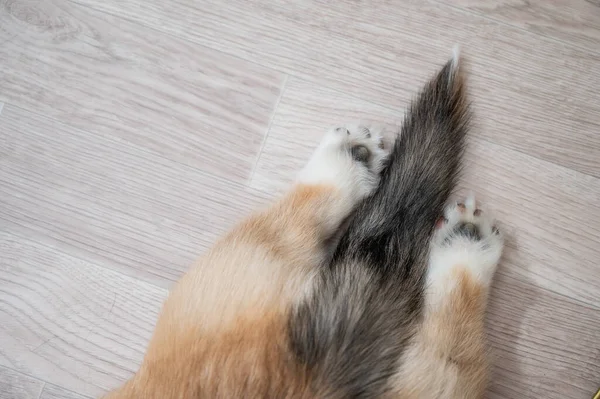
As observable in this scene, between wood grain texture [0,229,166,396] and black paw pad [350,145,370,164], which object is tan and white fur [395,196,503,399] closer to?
black paw pad [350,145,370,164]

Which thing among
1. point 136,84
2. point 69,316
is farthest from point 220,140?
point 69,316

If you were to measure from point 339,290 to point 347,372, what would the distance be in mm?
151

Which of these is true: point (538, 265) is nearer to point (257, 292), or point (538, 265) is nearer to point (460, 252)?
point (460, 252)

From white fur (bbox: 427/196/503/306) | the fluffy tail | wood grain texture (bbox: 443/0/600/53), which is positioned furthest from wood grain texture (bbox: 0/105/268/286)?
wood grain texture (bbox: 443/0/600/53)

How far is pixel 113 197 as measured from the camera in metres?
1.26

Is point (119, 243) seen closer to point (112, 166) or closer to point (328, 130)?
point (112, 166)

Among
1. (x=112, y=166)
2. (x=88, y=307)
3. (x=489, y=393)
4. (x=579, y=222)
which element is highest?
(x=579, y=222)

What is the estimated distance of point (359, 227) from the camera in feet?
3.53

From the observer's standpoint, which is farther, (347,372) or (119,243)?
(119,243)

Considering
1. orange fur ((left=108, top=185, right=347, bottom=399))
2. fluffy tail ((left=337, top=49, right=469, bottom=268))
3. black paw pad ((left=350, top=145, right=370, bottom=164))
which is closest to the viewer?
orange fur ((left=108, top=185, right=347, bottom=399))

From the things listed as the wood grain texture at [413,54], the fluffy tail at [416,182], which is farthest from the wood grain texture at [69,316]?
the wood grain texture at [413,54]

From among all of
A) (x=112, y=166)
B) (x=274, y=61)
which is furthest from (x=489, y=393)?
(x=112, y=166)

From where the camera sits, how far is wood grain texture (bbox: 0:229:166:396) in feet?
3.99

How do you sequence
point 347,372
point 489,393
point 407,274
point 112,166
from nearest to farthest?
point 347,372
point 407,274
point 489,393
point 112,166
